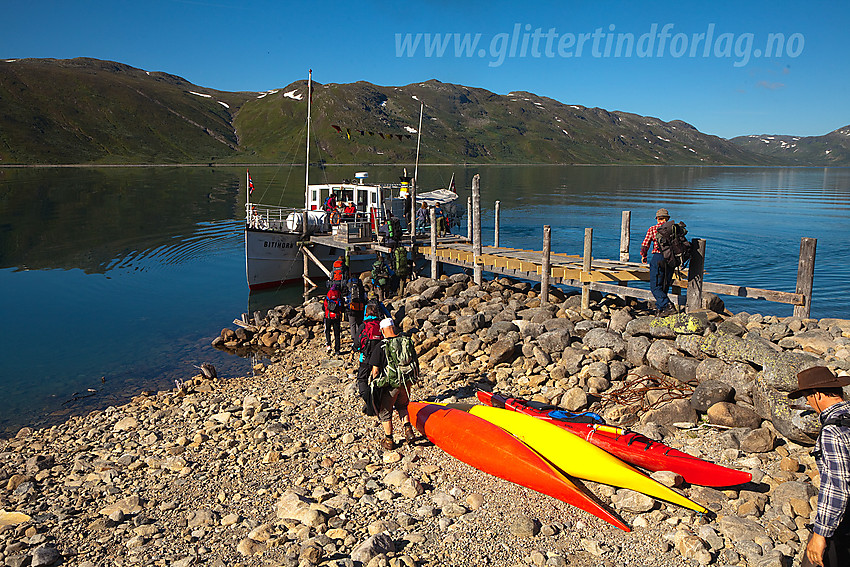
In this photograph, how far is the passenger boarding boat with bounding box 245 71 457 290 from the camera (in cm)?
2684

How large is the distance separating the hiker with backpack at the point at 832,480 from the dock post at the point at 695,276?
8.98 meters

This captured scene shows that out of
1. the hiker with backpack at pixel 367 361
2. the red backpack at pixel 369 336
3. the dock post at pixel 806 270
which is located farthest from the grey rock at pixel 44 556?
the dock post at pixel 806 270

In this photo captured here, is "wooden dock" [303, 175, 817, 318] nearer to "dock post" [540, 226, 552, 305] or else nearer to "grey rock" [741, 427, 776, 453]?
"dock post" [540, 226, 552, 305]

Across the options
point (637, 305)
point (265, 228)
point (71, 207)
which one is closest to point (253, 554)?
point (637, 305)

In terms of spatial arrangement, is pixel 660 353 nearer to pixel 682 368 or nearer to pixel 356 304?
pixel 682 368

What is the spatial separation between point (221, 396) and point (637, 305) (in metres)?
13.2

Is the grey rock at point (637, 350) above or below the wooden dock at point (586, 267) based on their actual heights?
below

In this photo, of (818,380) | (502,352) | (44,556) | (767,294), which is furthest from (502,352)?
(44,556)

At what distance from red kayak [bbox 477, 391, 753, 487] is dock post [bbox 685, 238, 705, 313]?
18.6ft

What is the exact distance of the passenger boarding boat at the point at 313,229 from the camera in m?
26.8

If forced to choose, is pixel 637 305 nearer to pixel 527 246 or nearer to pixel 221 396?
pixel 221 396

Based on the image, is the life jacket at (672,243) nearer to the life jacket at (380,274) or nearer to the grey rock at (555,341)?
the grey rock at (555,341)

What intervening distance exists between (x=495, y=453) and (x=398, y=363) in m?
2.08

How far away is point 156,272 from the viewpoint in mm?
30828
